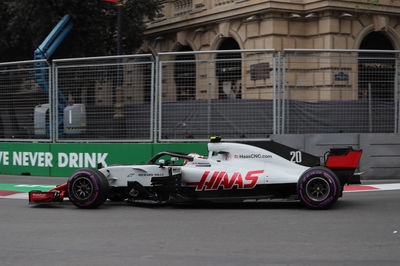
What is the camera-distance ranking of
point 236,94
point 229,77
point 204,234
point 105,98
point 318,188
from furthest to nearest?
point 105,98
point 236,94
point 229,77
point 318,188
point 204,234

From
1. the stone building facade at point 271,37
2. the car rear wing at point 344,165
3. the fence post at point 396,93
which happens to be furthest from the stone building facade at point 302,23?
the car rear wing at point 344,165

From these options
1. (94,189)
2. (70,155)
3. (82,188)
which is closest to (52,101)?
(70,155)

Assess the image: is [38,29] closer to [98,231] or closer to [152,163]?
[152,163]

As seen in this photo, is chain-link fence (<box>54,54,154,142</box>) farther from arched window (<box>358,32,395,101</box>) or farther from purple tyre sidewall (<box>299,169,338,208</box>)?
purple tyre sidewall (<box>299,169,338,208</box>)

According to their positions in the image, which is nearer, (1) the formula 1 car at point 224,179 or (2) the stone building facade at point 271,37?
(1) the formula 1 car at point 224,179

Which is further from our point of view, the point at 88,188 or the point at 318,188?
the point at 88,188

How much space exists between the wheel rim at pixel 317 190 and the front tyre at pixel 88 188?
2.85 m

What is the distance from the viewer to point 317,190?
822cm

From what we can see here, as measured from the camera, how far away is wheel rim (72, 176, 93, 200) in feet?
28.2

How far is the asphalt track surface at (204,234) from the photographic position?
543cm

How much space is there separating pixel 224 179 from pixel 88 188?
1.96m

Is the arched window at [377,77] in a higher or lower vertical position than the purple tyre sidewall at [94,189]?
higher

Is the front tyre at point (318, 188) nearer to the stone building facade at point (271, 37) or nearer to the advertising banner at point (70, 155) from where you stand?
the stone building facade at point (271, 37)

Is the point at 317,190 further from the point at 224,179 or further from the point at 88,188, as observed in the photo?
the point at 88,188
